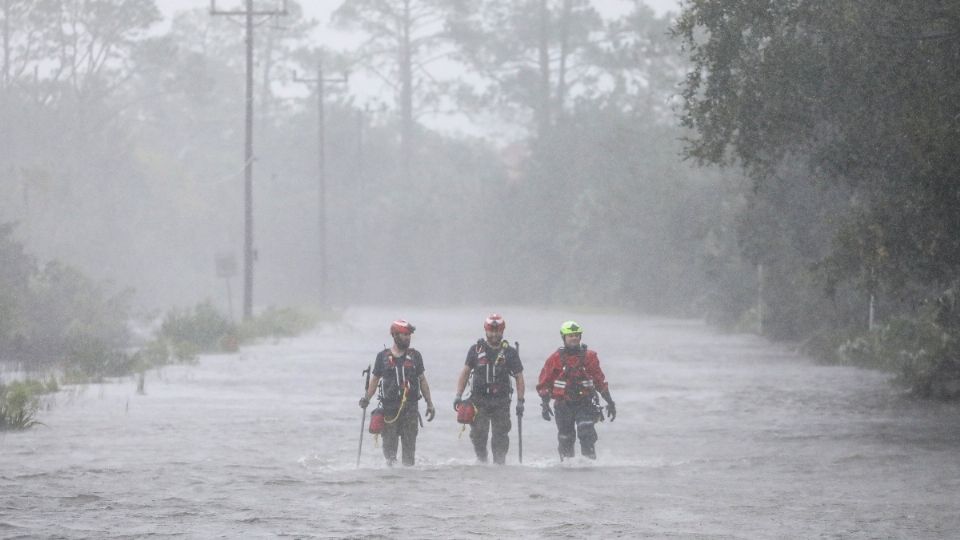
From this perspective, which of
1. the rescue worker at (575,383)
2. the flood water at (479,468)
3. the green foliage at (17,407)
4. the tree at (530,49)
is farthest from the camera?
the tree at (530,49)

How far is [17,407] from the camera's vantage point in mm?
21047

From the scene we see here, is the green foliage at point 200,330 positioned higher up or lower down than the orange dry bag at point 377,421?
higher up

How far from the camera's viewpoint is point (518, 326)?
58906 millimetres

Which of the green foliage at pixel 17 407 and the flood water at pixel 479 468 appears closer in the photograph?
the flood water at pixel 479 468

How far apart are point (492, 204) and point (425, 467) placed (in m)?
80.9

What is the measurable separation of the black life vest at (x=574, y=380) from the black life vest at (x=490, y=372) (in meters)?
0.55

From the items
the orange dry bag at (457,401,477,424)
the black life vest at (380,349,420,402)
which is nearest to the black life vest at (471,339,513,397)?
the orange dry bag at (457,401,477,424)

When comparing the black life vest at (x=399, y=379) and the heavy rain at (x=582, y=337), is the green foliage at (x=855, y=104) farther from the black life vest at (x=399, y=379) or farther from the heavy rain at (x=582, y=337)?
the black life vest at (x=399, y=379)

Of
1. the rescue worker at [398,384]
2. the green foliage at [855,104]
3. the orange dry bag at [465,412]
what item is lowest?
the orange dry bag at [465,412]

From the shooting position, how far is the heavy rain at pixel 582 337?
1480 centimetres

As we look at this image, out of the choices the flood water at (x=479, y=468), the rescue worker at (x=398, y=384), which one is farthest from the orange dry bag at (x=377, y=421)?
the flood water at (x=479, y=468)

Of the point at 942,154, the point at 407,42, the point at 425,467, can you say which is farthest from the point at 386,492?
the point at 407,42

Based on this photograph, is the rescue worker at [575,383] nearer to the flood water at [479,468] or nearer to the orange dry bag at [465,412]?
the flood water at [479,468]

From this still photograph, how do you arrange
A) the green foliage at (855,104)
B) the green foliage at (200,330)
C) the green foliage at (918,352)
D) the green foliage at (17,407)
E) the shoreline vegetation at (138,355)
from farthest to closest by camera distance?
the green foliage at (200,330) < the green foliage at (918,352) < the shoreline vegetation at (138,355) < the green foliage at (17,407) < the green foliage at (855,104)
